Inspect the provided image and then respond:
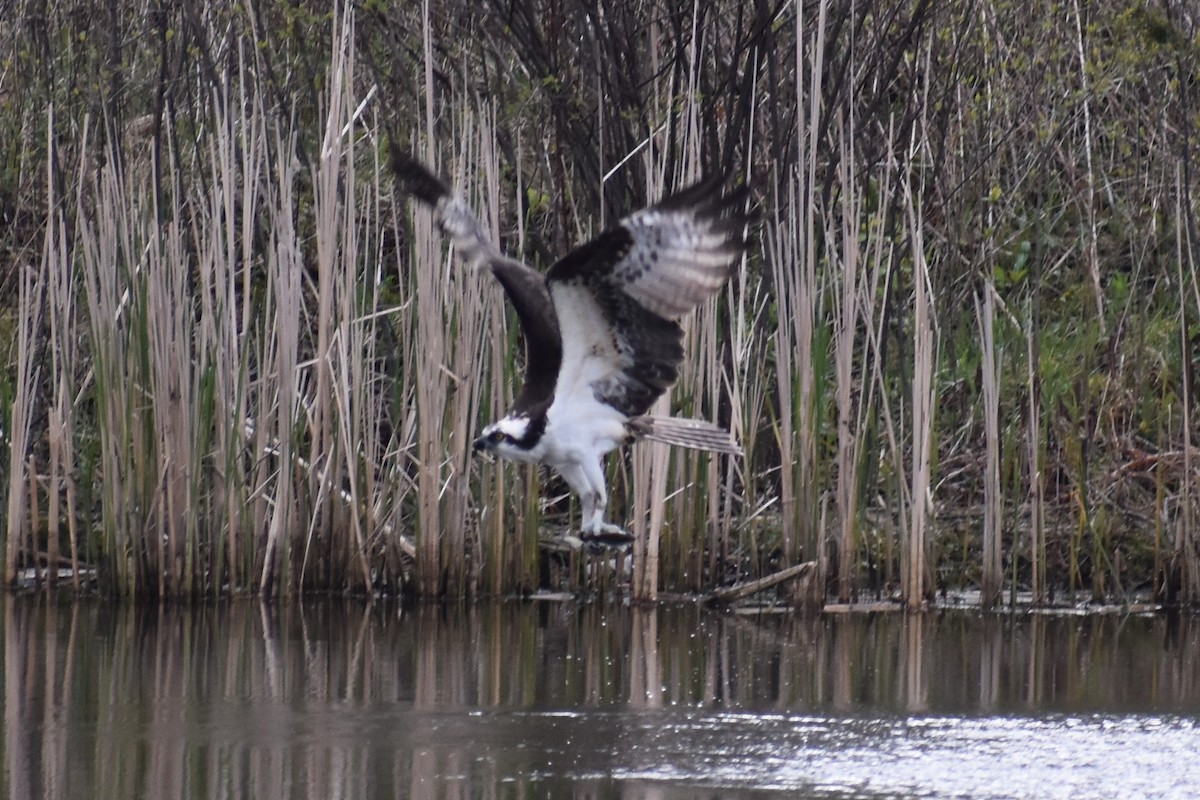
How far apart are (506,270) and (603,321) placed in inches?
15.9

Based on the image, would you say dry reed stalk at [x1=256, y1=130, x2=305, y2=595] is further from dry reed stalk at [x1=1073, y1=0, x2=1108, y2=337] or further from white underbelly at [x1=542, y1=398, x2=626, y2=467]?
dry reed stalk at [x1=1073, y1=0, x2=1108, y2=337]

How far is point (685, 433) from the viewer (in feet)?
21.3

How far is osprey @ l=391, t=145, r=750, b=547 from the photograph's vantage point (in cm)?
581

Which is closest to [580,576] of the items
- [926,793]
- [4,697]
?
[4,697]

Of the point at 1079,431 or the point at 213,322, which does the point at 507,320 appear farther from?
the point at 1079,431

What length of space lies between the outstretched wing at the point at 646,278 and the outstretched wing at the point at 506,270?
6.0 inches

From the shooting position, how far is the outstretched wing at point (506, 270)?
6.24 metres

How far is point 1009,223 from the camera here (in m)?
9.69

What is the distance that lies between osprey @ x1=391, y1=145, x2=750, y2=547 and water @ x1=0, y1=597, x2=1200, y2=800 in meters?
0.74

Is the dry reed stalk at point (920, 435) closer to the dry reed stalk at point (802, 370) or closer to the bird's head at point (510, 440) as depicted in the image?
the dry reed stalk at point (802, 370)

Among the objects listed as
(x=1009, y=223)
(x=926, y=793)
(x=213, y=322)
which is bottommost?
(x=926, y=793)

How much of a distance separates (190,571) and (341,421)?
0.86 metres

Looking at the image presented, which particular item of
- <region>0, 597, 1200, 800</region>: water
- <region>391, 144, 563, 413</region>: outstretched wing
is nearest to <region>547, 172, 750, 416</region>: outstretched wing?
<region>391, 144, 563, 413</region>: outstretched wing

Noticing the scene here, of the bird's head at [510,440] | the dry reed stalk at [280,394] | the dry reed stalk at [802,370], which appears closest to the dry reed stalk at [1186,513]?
the dry reed stalk at [802,370]
